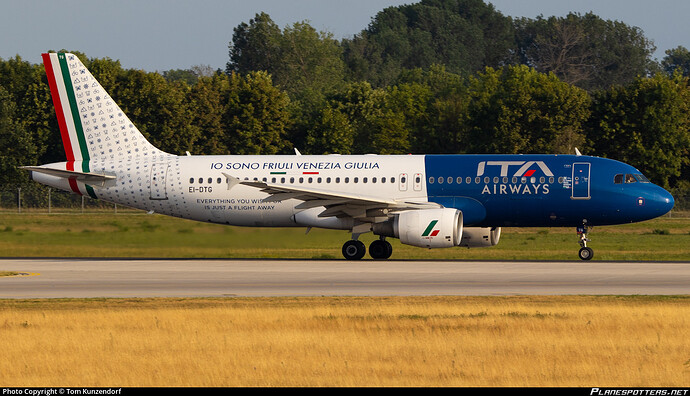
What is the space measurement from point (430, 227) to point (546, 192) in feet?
15.2

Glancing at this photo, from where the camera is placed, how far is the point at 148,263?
37125 mm

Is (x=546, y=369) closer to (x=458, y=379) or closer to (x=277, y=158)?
(x=458, y=379)

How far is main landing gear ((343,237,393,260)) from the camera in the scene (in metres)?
38.8

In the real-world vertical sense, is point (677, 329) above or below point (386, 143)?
below

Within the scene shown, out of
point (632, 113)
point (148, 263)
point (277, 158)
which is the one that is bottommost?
point (148, 263)

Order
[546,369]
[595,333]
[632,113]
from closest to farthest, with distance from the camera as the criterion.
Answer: [546,369] → [595,333] → [632,113]

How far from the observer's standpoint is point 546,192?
3750 centimetres

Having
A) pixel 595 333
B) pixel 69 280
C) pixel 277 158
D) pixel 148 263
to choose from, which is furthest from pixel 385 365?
pixel 277 158

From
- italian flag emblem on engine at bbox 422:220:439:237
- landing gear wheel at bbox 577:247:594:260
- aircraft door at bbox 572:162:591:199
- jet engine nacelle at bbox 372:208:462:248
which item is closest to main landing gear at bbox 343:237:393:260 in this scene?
jet engine nacelle at bbox 372:208:462:248

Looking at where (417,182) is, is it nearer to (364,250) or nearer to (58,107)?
(364,250)

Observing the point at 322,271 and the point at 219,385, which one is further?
the point at 322,271

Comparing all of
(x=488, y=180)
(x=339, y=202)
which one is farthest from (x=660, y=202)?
(x=339, y=202)

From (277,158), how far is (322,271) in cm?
856

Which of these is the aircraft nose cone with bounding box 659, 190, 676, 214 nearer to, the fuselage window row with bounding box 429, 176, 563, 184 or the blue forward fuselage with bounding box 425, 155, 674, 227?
the blue forward fuselage with bounding box 425, 155, 674, 227
